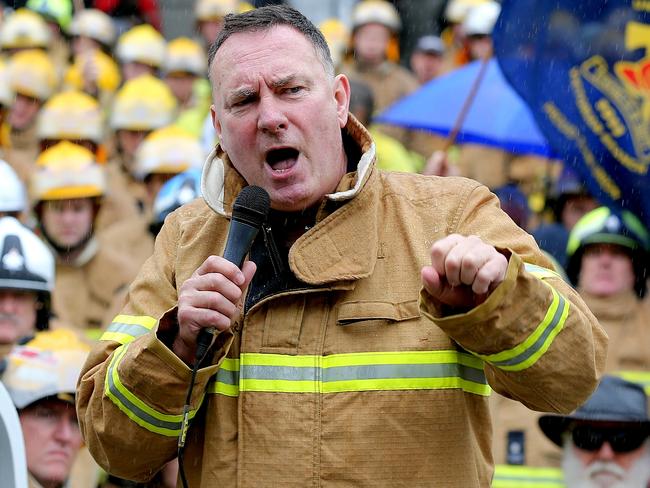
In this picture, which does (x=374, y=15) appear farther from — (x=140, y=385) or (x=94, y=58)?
(x=140, y=385)

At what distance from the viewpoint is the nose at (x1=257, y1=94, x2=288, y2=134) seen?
3.32 m

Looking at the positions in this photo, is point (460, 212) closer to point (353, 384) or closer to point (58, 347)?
point (353, 384)

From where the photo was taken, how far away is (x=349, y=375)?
10.3 feet

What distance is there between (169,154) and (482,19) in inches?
117

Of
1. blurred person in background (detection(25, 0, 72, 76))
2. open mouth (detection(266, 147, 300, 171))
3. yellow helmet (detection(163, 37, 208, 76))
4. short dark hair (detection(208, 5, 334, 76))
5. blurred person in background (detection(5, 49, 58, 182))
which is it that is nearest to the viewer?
open mouth (detection(266, 147, 300, 171))

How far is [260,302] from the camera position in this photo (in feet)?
10.6

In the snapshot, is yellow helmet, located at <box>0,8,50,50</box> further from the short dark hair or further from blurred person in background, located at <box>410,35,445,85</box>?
the short dark hair

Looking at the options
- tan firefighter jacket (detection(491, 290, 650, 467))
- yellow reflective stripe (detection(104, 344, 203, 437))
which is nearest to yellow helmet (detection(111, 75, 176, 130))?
tan firefighter jacket (detection(491, 290, 650, 467))

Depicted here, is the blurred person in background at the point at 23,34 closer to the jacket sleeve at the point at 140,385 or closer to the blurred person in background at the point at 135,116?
the blurred person in background at the point at 135,116

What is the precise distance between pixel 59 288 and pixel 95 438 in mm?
5452

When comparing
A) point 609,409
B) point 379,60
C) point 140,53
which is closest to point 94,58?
point 140,53

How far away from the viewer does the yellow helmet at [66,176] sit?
927 cm

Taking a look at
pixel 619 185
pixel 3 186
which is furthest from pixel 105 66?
pixel 619 185

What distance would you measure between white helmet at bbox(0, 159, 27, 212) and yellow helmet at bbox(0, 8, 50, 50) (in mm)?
4184
